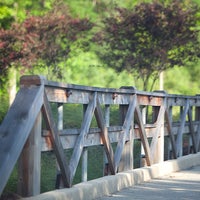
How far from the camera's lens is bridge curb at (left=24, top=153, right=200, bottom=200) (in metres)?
7.25

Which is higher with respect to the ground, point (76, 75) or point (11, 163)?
point (76, 75)

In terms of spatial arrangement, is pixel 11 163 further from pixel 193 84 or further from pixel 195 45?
pixel 193 84

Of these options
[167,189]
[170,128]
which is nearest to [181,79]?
[170,128]

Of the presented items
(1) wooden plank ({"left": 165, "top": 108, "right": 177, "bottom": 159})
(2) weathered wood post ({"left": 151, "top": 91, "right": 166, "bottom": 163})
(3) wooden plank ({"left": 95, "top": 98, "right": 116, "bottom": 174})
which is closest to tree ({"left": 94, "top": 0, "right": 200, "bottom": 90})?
(1) wooden plank ({"left": 165, "top": 108, "right": 177, "bottom": 159})

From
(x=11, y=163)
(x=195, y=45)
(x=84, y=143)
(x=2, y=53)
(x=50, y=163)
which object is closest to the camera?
(x=11, y=163)

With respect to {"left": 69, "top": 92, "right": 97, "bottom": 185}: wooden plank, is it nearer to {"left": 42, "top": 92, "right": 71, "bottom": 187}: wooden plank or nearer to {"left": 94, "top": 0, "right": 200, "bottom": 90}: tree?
{"left": 42, "top": 92, "right": 71, "bottom": 187}: wooden plank

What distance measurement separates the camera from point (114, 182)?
896 centimetres

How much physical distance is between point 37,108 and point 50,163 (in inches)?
222

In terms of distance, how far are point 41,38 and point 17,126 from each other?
1801cm

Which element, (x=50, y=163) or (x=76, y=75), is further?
(x=76, y=75)

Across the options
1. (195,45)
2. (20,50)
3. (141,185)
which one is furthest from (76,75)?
(141,185)

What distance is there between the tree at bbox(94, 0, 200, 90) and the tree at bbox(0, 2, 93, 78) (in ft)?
7.25

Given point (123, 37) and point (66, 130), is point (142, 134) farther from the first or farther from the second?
point (123, 37)

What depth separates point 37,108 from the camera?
6.71 meters
